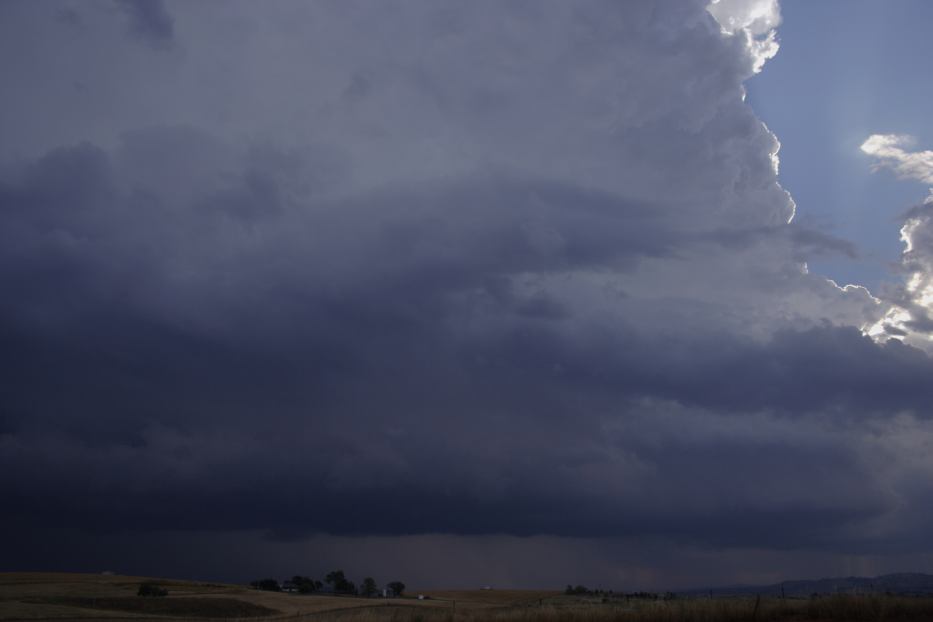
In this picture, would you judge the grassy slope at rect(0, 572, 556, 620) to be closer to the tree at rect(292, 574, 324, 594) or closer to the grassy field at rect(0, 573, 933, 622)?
the grassy field at rect(0, 573, 933, 622)

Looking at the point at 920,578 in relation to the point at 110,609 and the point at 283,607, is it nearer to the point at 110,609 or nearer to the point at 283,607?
the point at 283,607

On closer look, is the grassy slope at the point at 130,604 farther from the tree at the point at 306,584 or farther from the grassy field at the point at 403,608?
the tree at the point at 306,584

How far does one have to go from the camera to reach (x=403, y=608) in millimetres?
67688

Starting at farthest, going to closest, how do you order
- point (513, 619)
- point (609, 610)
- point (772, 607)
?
point (513, 619)
point (609, 610)
point (772, 607)

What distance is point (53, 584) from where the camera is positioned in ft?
399

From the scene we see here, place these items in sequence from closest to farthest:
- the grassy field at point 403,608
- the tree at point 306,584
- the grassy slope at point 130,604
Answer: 1. the grassy field at point 403,608
2. the grassy slope at point 130,604
3. the tree at point 306,584

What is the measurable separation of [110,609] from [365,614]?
52.5 metres

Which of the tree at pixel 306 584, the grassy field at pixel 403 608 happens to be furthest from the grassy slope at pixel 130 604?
the tree at pixel 306 584

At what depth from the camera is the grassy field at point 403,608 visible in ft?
128

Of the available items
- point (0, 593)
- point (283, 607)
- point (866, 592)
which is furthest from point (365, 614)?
point (0, 593)

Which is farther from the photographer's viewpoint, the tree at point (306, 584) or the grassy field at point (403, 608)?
the tree at point (306, 584)

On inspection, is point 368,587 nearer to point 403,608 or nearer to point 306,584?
point 306,584

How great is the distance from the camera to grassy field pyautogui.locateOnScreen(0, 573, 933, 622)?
39.0m

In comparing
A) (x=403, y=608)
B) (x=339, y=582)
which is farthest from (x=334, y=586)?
(x=403, y=608)
